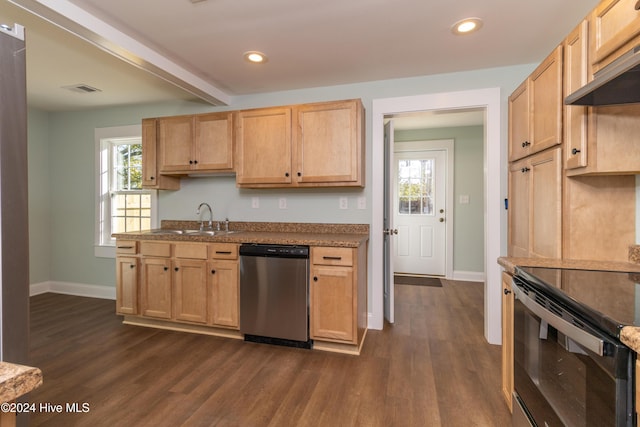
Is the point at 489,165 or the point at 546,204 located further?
the point at 489,165

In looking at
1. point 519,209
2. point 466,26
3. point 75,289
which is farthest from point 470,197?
point 75,289

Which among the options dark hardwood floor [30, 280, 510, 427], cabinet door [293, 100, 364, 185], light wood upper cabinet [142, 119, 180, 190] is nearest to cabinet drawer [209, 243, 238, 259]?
dark hardwood floor [30, 280, 510, 427]

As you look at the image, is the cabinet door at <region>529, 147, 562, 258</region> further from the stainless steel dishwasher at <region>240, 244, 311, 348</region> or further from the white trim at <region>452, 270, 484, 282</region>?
the white trim at <region>452, 270, 484, 282</region>

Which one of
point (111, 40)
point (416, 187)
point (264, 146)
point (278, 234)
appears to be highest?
point (111, 40)

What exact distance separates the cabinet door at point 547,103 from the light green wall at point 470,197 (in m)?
2.70

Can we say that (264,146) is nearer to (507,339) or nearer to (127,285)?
(127,285)

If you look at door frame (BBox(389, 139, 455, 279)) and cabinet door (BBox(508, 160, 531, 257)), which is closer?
cabinet door (BBox(508, 160, 531, 257))

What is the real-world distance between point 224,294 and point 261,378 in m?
0.86

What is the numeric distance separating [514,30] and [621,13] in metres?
0.92

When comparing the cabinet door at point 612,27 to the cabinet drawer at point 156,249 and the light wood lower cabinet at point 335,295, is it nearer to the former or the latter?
the light wood lower cabinet at point 335,295

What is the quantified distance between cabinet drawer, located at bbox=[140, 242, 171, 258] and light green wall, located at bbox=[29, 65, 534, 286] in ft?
2.39

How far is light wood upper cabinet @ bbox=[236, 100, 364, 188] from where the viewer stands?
106 inches

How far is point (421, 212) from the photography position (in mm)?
4926

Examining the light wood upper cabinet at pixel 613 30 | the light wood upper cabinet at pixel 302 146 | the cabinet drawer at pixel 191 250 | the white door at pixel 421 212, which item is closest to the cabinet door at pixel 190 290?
the cabinet drawer at pixel 191 250
